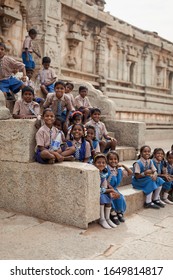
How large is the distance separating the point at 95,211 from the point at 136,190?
144cm

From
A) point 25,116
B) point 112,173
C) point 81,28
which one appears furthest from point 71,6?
point 112,173

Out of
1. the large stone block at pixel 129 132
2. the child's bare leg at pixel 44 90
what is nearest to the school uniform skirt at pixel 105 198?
the large stone block at pixel 129 132

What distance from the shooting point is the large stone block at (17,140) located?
498 centimetres

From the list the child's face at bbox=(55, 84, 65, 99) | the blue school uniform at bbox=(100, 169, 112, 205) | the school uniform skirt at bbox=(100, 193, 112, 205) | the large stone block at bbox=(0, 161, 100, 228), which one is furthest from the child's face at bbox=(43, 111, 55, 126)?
the child's face at bbox=(55, 84, 65, 99)

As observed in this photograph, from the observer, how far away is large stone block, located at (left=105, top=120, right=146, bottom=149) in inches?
315

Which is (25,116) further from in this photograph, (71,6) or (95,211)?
(71,6)

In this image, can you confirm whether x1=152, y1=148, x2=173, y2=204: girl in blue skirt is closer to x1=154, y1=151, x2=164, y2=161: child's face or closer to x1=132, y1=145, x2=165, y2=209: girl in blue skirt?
x1=154, y1=151, x2=164, y2=161: child's face

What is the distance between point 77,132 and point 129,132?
3028 millimetres

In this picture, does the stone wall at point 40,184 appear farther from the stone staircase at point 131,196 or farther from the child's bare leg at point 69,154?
the stone staircase at point 131,196

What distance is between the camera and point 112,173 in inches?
207

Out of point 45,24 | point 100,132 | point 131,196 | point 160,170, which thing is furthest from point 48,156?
point 45,24

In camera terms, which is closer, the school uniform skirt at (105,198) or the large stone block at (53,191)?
the large stone block at (53,191)

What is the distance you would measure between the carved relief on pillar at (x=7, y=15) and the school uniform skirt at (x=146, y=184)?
7.77 meters

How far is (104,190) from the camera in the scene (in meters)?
4.92
